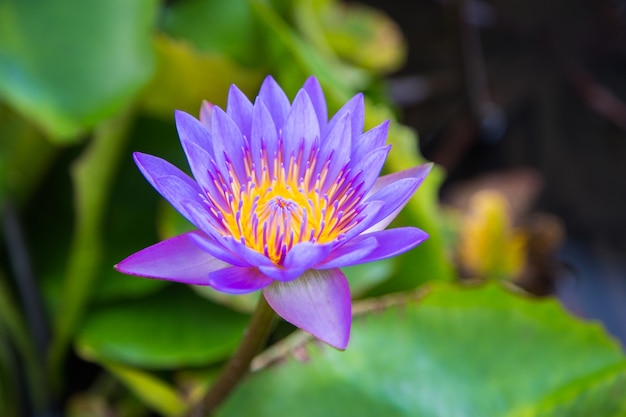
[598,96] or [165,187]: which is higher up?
[165,187]

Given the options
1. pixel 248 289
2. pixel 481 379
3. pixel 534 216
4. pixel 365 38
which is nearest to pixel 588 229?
pixel 534 216

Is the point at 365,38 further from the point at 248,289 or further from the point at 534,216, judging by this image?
the point at 248,289

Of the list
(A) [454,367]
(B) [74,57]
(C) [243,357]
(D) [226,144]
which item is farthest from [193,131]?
(B) [74,57]

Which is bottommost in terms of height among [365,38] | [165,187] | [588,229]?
[588,229]

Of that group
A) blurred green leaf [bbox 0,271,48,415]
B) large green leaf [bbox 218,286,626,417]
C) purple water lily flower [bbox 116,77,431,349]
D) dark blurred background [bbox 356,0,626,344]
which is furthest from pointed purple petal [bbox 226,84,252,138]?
dark blurred background [bbox 356,0,626,344]

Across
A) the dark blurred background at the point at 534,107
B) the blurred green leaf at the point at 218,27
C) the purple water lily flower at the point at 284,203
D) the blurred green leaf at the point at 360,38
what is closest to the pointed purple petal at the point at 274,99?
the purple water lily flower at the point at 284,203

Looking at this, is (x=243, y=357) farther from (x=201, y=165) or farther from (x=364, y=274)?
(x=364, y=274)
